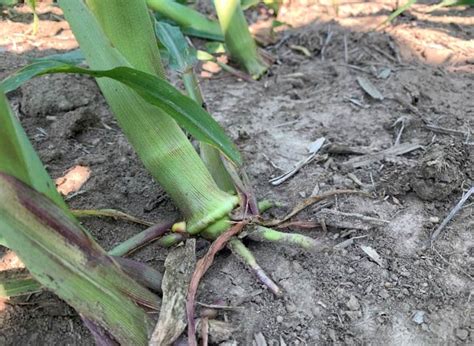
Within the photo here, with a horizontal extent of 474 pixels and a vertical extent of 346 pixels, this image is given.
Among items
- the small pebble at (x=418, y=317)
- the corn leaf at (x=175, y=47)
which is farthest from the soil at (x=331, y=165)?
the corn leaf at (x=175, y=47)

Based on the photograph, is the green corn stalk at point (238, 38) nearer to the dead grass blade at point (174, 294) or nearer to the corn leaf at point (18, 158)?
the dead grass blade at point (174, 294)

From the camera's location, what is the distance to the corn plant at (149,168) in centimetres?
74

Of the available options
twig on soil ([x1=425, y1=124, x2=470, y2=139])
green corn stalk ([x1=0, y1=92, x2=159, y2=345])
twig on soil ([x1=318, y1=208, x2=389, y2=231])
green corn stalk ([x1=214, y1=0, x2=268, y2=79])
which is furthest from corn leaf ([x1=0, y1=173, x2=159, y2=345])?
green corn stalk ([x1=214, y1=0, x2=268, y2=79])

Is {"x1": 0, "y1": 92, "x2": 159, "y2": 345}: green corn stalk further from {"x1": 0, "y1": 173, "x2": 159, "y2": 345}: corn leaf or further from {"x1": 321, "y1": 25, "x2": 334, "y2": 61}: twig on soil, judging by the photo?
{"x1": 321, "y1": 25, "x2": 334, "y2": 61}: twig on soil

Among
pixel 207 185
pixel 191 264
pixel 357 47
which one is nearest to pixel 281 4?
pixel 357 47

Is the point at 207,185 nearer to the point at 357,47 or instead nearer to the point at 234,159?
the point at 234,159

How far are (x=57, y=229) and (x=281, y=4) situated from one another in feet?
4.83

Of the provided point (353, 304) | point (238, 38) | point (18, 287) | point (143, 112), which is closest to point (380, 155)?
point (353, 304)

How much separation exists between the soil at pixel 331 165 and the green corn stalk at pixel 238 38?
71mm

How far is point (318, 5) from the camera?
6.66ft

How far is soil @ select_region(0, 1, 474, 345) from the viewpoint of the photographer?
890mm

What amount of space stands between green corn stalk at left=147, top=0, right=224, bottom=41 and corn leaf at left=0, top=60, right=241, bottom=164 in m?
0.89

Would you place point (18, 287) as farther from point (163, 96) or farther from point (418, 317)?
point (418, 317)

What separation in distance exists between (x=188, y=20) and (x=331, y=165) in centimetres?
83
